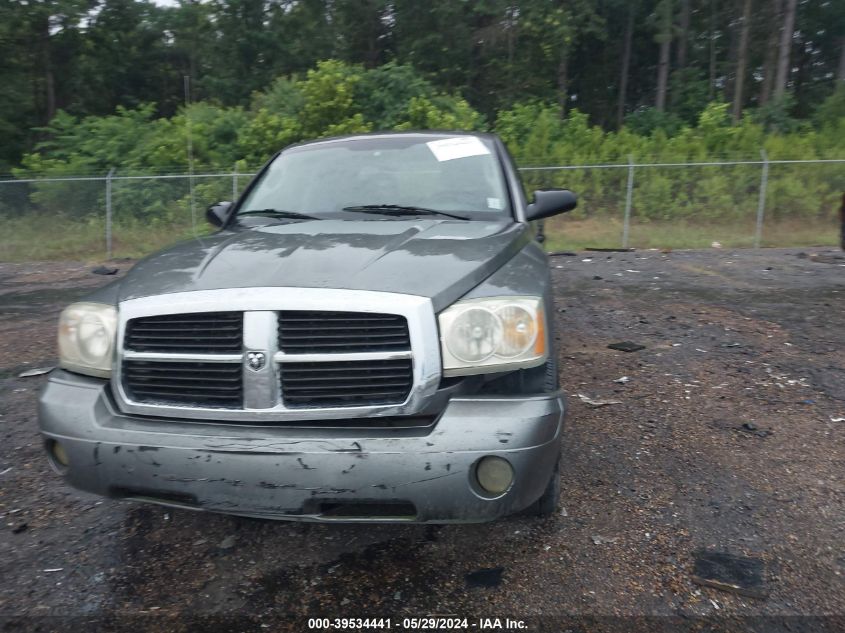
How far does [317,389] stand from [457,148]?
7.16 ft

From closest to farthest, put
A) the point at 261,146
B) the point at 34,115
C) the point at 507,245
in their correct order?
the point at 507,245, the point at 261,146, the point at 34,115

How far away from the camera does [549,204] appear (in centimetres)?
392

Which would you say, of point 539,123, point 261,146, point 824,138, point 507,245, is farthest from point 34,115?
point 507,245

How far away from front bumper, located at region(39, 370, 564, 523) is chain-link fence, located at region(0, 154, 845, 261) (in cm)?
1233

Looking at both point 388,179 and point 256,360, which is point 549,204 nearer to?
point 388,179

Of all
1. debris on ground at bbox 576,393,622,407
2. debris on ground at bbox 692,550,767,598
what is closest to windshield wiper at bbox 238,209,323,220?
debris on ground at bbox 576,393,622,407

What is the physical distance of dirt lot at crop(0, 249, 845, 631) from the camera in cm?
245

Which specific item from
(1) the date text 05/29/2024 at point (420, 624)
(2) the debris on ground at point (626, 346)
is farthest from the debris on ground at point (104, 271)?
(1) the date text 05/29/2024 at point (420, 624)

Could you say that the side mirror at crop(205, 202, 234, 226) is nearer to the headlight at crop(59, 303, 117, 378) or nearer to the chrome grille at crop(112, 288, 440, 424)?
the headlight at crop(59, 303, 117, 378)

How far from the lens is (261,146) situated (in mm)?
16250

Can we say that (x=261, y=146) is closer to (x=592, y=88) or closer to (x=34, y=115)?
(x=34, y=115)

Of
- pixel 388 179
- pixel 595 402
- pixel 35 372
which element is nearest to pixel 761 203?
pixel 595 402

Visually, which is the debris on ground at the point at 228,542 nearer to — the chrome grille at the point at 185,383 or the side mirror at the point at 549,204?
the chrome grille at the point at 185,383

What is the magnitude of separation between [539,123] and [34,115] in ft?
64.8
